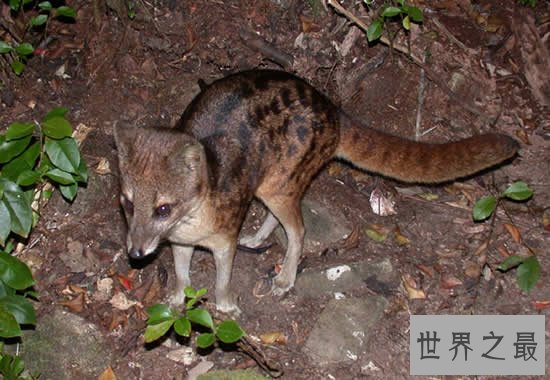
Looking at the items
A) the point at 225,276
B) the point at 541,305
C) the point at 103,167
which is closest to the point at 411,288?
the point at 541,305

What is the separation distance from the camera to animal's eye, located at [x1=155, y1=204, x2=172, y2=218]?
4627 millimetres

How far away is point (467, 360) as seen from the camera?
5.38 metres

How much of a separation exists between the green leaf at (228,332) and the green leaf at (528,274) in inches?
90.0

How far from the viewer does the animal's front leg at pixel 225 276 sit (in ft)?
17.5

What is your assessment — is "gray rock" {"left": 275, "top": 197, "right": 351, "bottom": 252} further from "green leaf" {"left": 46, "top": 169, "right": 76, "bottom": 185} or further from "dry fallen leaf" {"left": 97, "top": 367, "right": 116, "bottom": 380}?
"green leaf" {"left": 46, "top": 169, "right": 76, "bottom": 185}

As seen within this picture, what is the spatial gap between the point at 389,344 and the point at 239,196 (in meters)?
1.57

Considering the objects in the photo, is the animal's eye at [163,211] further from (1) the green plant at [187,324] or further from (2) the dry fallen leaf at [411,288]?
(2) the dry fallen leaf at [411,288]

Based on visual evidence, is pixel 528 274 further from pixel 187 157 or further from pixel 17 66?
pixel 17 66

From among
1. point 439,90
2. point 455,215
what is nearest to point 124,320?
point 455,215

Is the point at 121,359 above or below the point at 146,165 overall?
below

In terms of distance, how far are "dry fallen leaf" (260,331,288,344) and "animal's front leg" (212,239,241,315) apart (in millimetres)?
288

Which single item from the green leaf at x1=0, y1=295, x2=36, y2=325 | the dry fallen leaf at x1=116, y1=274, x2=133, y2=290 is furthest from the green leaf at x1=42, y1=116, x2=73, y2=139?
the dry fallen leaf at x1=116, y1=274, x2=133, y2=290

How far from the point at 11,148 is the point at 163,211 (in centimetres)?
115

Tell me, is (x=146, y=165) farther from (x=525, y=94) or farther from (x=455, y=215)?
(x=525, y=94)
